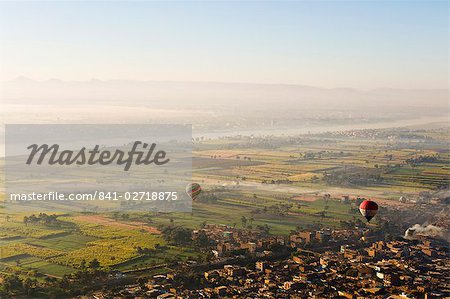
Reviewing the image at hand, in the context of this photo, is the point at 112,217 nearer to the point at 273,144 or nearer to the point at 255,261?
the point at 255,261

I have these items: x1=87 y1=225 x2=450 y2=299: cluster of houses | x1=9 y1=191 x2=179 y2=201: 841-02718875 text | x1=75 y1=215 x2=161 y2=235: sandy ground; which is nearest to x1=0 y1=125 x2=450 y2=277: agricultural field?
x1=75 y1=215 x2=161 y2=235: sandy ground

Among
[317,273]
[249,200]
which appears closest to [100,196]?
[249,200]

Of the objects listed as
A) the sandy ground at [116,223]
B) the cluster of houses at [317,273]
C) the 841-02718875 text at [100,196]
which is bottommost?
the cluster of houses at [317,273]

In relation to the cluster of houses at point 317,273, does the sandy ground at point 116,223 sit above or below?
above

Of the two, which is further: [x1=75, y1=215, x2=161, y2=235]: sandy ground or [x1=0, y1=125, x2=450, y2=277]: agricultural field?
[x1=75, y1=215, x2=161, y2=235]: sandy ground

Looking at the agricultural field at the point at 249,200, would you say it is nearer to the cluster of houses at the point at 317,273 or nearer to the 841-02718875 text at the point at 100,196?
the cluster of houses at the point at 317,273

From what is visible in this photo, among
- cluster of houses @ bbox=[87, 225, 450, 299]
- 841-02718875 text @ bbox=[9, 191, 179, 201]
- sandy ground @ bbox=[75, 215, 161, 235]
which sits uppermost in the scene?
841-02718875 text @ bbox=[9, 191, 179, 201]

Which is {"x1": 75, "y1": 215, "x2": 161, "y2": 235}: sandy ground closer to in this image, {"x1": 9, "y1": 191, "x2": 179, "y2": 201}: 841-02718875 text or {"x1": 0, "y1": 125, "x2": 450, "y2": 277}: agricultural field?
{"x1": 0, "y1": 125, "x2": 450, "y2": 277}: agricultural field

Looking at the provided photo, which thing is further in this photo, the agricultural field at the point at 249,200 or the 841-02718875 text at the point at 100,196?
the 841-02718875 text at the point at 100,196

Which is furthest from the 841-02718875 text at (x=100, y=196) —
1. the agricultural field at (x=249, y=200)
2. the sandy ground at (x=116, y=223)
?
the sandy ground at (x=116, y=223)

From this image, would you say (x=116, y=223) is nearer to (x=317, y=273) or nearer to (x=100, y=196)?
(x=100, y=196)

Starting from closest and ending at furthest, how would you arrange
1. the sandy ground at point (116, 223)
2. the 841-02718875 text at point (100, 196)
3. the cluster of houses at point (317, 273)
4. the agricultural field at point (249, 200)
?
the cluster of houses at point (317, 273) < the agricultural field at point (249, 200) < the sandy ground at point (116, 223) < the 841-02718875 text at point (100, 196)

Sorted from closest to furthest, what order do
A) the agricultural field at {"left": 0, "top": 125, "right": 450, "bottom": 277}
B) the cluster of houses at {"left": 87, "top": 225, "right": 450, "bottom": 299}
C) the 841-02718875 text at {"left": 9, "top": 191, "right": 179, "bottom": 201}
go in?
the cluster of houses at {"left": 87, "top": 225, "right": 450, "bottom": 299} → the agricultural field at {"left": 0, "top": 125, "right": 450, "bottom": 277} → the 841-02718875 text at {"left": 9, "top": 191, "right": 179, "bottom": 201}
